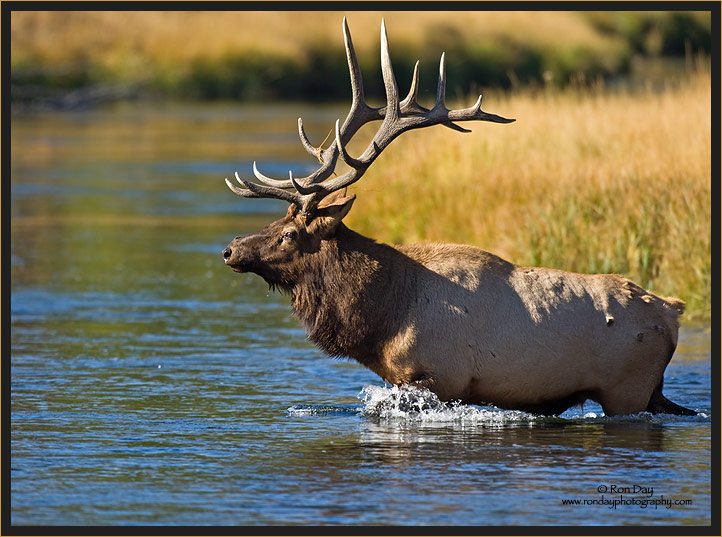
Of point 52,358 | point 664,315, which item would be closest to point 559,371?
point 664,315

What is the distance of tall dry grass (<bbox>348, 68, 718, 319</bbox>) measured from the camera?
52.2 ft

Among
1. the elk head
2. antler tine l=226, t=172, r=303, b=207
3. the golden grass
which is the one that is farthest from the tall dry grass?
the golden grass

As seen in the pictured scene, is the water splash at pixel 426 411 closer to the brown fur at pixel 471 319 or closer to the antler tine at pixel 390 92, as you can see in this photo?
the brown fur at pixel 471 319

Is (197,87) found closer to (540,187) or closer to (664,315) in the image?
(540,187)

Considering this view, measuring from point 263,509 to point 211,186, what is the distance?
72.7 ft

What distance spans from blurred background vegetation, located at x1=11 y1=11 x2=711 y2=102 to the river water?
106 feet

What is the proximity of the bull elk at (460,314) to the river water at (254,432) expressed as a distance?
284 mm

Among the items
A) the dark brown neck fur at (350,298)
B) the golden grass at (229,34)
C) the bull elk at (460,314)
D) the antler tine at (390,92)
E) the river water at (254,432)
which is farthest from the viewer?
the golden grass at (229,34)

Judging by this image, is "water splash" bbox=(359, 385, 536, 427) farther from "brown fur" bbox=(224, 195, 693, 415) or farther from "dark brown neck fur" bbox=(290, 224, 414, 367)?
"dark brown neck fur" bbox=(290, 224, 414, 367)

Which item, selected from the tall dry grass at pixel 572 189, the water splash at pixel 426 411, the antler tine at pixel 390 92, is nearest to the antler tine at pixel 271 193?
the antler tine at pixel 390 92

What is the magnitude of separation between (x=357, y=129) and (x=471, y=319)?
1.68 metres

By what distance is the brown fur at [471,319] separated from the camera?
10.4 meters

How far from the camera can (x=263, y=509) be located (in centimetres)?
827

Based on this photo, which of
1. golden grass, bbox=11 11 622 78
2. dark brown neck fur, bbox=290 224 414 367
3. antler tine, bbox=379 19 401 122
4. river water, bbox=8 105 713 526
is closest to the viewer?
river water, bbox=8 105 713 526
